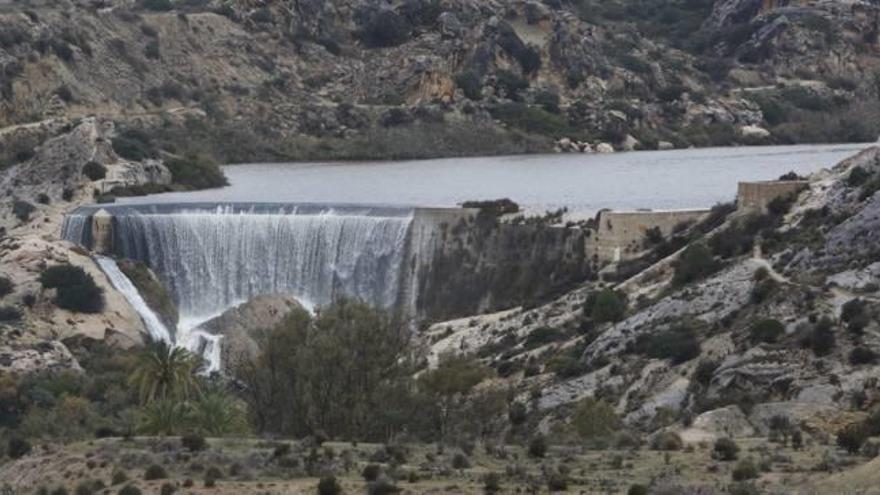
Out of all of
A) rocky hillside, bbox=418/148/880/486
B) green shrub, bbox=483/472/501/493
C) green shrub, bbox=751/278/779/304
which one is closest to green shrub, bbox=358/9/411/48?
rocky hillside, bbox=418/148/880/486

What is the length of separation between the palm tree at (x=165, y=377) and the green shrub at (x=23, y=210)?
3487 cm

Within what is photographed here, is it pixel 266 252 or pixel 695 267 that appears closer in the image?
pixel 695 267

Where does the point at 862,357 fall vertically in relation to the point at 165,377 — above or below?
above

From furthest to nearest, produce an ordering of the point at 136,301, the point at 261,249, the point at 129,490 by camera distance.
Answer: the point at 261,249
the point at 136,301
the point at 129,490

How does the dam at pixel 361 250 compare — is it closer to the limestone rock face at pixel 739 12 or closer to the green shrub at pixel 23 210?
the green shrub at pixel 23 210

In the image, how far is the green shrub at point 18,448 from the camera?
4750 centimetres

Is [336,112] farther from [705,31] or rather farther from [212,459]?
[212,459]

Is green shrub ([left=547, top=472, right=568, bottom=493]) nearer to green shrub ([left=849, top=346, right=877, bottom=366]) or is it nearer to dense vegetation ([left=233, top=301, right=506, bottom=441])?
dense vegetation ([left=233, top=301, right=506, bottom=441])

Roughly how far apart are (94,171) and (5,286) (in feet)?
73.5

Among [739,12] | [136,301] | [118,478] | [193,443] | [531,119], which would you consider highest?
[739,12]

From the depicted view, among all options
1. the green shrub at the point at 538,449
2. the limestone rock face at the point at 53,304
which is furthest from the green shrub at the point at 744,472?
the limestone rock face at the point at 53,304

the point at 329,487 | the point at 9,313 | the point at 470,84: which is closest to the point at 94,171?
the point at 9,313

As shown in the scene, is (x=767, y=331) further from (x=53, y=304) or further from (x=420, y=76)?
(x=420, y=76)

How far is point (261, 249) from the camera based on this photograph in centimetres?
8494
